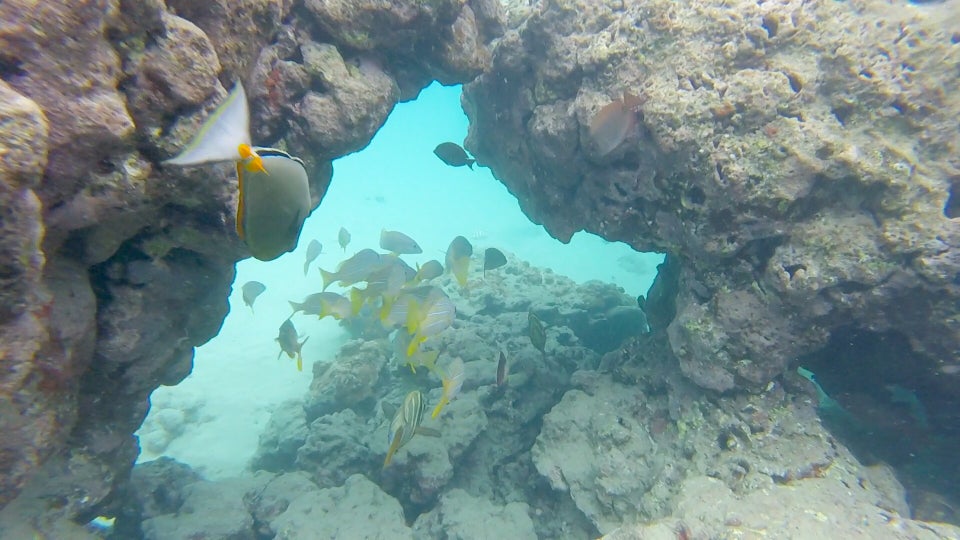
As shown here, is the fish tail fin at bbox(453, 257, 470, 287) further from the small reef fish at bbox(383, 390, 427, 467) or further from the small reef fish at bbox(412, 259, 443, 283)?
the small reef fish at bbox(383, 390, 427, 467)

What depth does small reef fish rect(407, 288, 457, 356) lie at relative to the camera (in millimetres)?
4805

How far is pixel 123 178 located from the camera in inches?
91.8

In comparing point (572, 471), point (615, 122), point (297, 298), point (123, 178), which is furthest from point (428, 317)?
point (297, 298)

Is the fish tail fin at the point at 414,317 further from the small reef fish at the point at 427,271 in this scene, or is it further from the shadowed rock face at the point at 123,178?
the small reef fish at the point at 427,271

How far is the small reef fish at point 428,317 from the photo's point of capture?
4805mm

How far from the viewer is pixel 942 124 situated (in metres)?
4.57

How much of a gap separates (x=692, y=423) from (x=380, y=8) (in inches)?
206

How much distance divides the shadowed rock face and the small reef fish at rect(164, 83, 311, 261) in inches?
30.0

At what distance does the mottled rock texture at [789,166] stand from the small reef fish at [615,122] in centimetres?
12

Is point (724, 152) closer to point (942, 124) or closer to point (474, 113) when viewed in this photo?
point (942, 124)

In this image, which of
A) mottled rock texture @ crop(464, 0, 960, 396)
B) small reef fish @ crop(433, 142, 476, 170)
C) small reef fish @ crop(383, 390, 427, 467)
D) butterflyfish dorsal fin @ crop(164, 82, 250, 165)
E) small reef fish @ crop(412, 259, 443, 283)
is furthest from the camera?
small reef fish @ crop(412, 259, 443, 283)

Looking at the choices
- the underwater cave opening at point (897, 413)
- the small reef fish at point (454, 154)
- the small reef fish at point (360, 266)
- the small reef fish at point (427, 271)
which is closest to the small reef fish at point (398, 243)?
the small reef fish at point (427, 271)

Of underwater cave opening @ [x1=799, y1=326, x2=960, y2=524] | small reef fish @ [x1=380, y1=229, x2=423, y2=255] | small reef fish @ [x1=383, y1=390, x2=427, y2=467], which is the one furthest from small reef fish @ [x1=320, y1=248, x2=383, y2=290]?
underwater cave opening @ [x1=799, y1=326, x2=960, y2=524]

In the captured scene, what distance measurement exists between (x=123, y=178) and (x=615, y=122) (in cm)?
414
